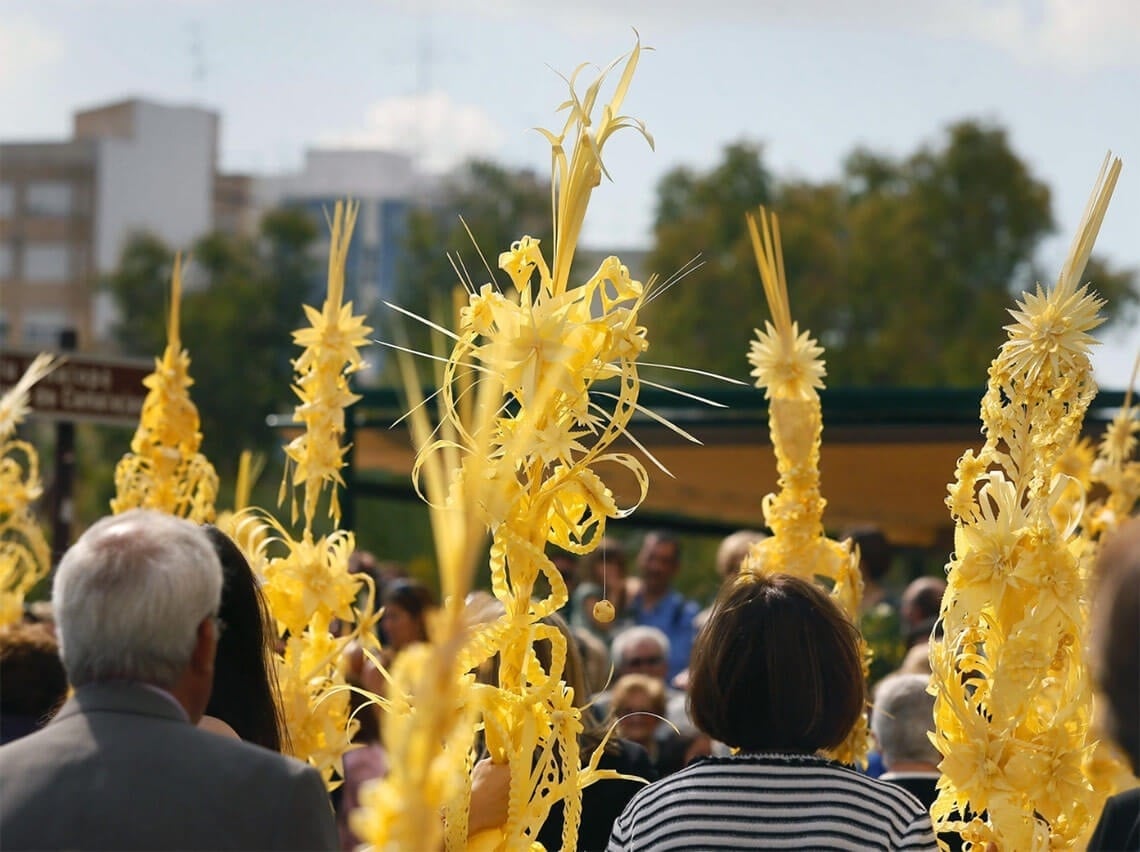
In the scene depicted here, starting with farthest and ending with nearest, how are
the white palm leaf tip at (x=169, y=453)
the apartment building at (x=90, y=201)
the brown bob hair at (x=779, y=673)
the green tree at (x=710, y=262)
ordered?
the apartment building at (x=90, y=201)
the green tree at (x=710, y=262)
the white palm leaf tip at (x=169, y=453)
the brown bob hair at (x=779, y=673)

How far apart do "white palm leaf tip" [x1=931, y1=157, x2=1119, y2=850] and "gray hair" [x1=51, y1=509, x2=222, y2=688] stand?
171 centimetres

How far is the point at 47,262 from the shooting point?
63.1 meters

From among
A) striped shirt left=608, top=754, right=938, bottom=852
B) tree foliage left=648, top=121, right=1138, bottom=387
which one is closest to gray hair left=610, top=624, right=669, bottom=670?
striped shirt left=608, top=754, right=938, bottom=852

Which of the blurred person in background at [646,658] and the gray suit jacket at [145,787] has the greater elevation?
the gray suit jacket at [145,787]

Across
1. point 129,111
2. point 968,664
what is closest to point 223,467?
point 129,111

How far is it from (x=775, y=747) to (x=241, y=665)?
102 centimetres

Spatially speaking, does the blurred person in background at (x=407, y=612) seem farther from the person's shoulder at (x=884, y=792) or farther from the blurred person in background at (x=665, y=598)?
the person's shoulder at (x=884, y=792)

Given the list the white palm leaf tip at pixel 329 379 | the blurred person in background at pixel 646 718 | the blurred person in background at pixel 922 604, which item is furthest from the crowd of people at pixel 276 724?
the blurred person in background at pixel 922 604

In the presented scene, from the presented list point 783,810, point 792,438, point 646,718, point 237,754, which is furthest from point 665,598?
point 237,754

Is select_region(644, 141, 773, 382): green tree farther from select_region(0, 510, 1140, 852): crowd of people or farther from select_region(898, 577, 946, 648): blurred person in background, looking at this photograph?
select_region(0, 510, 1140, 852): crowd of people

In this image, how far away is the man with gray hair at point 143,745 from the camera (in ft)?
7.23

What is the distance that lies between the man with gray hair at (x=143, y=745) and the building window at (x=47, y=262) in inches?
2478

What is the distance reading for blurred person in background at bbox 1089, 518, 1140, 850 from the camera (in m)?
2.05

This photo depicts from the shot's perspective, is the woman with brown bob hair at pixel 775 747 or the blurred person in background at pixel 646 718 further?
the blurred person in background at pixel 646 718
